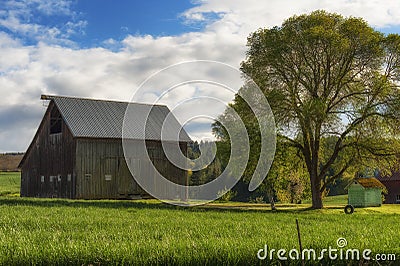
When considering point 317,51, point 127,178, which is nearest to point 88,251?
point 317,51

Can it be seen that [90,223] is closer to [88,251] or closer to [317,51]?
[88,251]

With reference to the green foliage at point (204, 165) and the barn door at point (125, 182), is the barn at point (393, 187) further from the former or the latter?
the barn door at point (125, 182)

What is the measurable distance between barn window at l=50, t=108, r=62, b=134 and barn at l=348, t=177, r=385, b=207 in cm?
2599

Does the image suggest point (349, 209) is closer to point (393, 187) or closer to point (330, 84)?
point (330, 84)

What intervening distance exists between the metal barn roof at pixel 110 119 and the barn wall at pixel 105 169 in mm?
949

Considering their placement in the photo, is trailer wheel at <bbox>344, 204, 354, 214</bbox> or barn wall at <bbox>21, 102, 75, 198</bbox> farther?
barn wall at <bbox>21, 102, 75, 198</bbox>

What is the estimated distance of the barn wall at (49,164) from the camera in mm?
44656

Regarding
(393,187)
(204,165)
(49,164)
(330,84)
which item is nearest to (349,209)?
(330,84)

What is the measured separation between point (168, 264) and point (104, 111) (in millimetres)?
40750

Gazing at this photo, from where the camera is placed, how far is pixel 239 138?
117ft

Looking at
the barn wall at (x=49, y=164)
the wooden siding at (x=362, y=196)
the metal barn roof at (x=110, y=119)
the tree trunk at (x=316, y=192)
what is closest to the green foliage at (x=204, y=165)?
the metal barn roof at (x=110, y=119)

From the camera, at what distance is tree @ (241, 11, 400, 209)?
115 feet

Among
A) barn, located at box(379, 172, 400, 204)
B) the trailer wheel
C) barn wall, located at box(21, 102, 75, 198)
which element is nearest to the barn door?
barn wall, located at box(21, 102, 75, 198)

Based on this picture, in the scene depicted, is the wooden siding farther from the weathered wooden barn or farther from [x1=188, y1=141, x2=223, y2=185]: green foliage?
the weathered wooden barn
